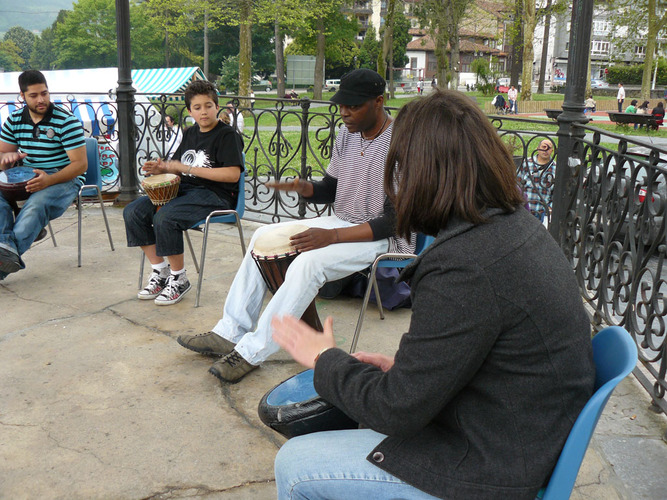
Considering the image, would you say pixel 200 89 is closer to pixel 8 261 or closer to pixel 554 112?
pixel 8 261

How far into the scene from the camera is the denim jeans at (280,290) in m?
3.08

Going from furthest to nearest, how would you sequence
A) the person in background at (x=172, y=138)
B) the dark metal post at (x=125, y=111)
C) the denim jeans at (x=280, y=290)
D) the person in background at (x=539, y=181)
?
the dark metal post at (x=125, y=111)
the person in background at (x=172, y=138)
the person in background at (x=539, y=181)
the denim jeans at (x=280, y=290)

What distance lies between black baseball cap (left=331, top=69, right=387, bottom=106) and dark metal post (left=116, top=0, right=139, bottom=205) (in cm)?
403

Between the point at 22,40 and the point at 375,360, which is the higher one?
the point at 22,40

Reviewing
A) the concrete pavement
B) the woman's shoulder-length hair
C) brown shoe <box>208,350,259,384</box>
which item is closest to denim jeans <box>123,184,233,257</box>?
the concrete pavement

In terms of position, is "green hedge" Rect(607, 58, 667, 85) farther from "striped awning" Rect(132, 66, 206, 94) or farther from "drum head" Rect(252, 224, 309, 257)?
"drum head" Rect(252, 224, 309, 257)

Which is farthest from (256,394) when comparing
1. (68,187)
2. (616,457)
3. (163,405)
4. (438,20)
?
(438,20)

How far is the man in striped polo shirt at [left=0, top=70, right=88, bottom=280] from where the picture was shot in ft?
15.1

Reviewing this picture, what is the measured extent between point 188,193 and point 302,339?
9.35 feet

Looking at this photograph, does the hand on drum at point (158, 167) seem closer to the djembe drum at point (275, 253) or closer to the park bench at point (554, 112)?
the djembe drum at point (275, 253)

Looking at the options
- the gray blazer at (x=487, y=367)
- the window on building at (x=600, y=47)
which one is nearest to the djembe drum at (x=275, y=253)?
the gray blazer at (x=487, y=367)

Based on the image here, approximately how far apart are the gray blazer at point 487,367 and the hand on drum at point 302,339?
208mm

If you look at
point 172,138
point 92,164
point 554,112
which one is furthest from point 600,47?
point 92,164

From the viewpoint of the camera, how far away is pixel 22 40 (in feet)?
378
